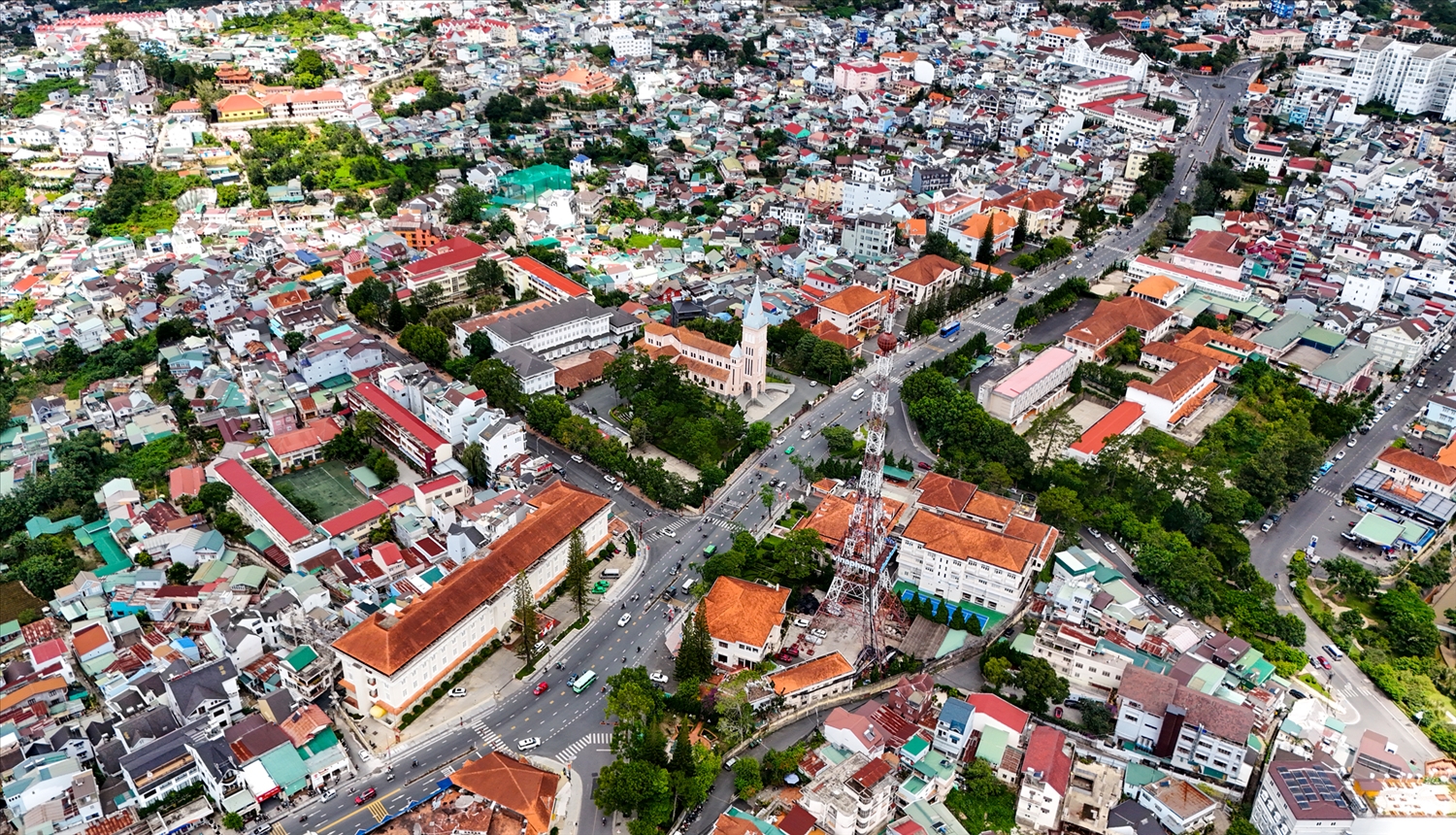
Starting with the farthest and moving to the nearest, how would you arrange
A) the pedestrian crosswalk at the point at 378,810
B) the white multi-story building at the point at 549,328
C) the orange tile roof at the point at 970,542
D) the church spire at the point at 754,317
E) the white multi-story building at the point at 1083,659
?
the white multi-story building at the point at 549,328
the church spire at the point at 754,317
the orange tile roof at the point at 970,542
the white multi-story building at the point at 1083,659
the pedestrian crosswalk at the point at 378,810

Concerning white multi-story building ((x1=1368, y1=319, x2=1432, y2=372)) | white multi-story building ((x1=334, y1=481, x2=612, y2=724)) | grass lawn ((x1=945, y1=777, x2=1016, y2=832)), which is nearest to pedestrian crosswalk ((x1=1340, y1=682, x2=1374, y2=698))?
grass lawn ((x1=945, y1=777, x2=1016, y2=832))

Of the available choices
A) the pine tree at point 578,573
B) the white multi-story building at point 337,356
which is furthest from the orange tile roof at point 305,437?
the pine tree at point 578,573

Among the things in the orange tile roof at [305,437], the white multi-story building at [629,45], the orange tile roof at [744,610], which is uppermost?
the white multi-story building at [629,45]

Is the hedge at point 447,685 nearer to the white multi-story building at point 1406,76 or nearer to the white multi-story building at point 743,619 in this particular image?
the white multi-story building at point 743,619

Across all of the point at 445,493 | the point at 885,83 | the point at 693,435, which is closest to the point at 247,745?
the point at 445,493

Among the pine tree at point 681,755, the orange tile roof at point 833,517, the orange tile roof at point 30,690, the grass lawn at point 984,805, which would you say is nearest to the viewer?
the grass lawn at point 984,805

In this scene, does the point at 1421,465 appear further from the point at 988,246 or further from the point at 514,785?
the point at 514,785

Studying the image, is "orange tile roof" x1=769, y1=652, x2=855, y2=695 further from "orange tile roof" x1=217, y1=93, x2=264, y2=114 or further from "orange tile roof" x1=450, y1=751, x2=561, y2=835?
"orange tile roof" x1=217, y1=93, x2=264, y2=114
